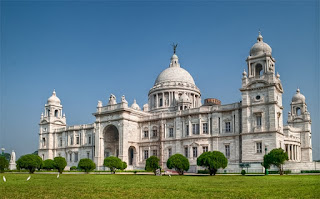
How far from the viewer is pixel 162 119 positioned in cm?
6412

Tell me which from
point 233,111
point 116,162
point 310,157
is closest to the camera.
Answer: point 116,162

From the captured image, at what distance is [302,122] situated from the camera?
2896 inches

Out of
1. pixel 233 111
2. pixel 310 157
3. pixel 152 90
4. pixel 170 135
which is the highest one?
pixel 152 90

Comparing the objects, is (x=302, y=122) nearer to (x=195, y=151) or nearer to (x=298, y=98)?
(x=298, y=98)

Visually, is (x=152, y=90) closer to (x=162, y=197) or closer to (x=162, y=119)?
(x=162, y=119)

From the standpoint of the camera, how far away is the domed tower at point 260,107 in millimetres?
50312

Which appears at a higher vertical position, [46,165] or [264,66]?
[264,66]

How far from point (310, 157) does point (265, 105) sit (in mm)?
28708

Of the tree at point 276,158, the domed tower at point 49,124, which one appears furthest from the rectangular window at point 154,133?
the domed tower at point 49,124

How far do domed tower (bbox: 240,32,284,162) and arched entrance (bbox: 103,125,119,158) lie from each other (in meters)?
27.3

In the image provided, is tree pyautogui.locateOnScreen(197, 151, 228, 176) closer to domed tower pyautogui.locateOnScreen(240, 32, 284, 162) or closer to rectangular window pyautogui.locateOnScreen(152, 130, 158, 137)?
domed tower pyautogui.locateOnScreen(240, 32, 284, 162)

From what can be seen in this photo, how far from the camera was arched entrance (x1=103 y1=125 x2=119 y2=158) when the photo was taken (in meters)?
68.4

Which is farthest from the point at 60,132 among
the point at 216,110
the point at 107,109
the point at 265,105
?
the point at 265,105

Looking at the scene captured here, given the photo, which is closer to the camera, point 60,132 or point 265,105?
point 265,105
